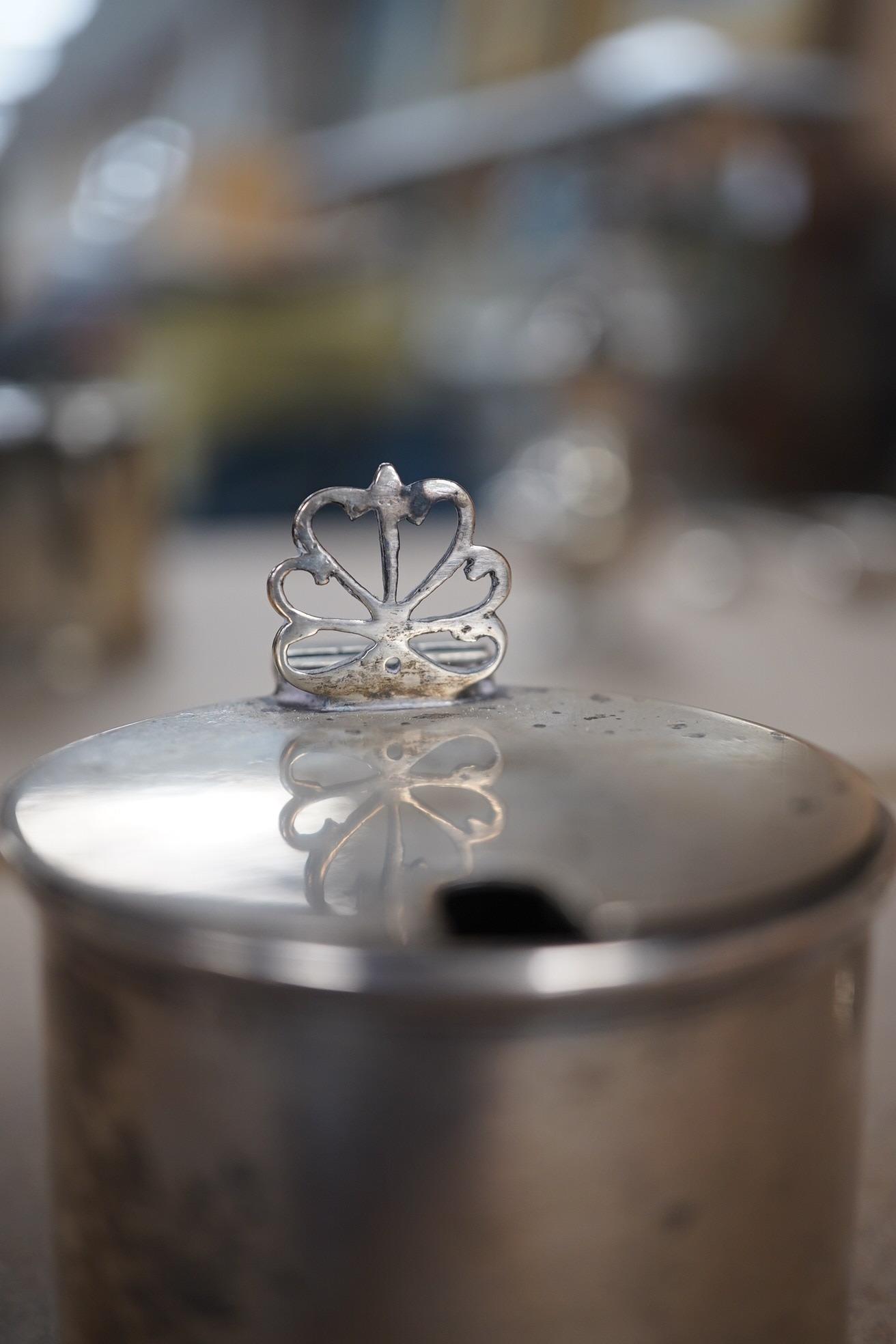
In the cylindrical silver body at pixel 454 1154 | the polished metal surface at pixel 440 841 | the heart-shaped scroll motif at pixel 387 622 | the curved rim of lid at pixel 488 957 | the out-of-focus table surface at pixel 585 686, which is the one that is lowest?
the out-of-focus table surface at pixel 585 686

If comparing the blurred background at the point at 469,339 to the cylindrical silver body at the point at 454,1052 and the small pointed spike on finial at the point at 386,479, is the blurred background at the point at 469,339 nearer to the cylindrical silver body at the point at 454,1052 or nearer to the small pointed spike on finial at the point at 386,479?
the cylindrical silver body at the point at 454,1052

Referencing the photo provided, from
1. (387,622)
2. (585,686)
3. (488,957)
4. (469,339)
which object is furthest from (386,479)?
(469,339)

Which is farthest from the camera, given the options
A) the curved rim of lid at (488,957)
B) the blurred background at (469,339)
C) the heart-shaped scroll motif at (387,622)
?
the blurred background at (469,339)

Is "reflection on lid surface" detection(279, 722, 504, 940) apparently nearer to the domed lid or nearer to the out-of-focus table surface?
the domed lid

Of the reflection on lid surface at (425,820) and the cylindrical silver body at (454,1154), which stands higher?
the reflection on lid surface at (425,820)

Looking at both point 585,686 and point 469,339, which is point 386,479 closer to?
point 585,686

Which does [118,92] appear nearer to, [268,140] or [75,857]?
[268,140]

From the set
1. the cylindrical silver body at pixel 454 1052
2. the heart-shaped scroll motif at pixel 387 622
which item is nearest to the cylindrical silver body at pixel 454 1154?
the cylindrical silver body at pixel 454 1052

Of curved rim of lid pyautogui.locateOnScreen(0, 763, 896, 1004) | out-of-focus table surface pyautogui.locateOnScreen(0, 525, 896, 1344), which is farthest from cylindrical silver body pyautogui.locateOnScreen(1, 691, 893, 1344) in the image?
out-of-focus table surface pyautogui.locateOnScreen(0, 525, 896, 1344)
